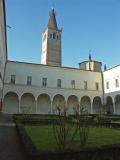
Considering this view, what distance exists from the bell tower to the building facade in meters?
22.2

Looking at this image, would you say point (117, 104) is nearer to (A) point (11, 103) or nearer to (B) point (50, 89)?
(B) point (50, 89)

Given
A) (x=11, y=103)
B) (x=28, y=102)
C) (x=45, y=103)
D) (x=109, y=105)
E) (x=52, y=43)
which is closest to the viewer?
(x=11, y=103)

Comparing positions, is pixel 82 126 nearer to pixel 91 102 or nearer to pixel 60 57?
pixel 91 102

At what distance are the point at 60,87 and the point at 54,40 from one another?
3047 cm

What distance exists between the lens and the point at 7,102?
35969 millimetres

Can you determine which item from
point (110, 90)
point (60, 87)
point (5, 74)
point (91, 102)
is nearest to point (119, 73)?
point (110, 90)

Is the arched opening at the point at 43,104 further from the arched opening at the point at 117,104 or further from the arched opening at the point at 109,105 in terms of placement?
the arched opening at the point at 117,104

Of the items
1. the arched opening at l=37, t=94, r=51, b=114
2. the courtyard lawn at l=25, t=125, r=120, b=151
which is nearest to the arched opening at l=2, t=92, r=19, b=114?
the arched opening at l=37, t=94, r=51, b=114

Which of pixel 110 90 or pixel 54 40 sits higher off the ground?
pixel 54 40

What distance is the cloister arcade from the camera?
36.0m

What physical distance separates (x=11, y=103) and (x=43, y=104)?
242 inches

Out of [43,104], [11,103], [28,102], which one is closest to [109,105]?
[43,104]

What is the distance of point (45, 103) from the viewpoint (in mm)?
38594

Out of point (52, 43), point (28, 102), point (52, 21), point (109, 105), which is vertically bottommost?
point (109, 105)
